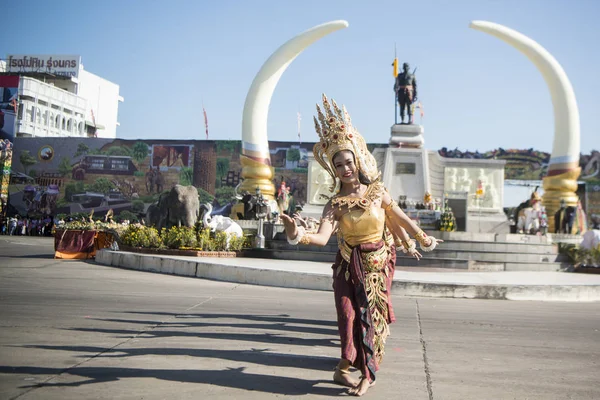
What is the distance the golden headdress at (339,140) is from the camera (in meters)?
4.52

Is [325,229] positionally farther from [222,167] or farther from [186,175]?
[186,175]

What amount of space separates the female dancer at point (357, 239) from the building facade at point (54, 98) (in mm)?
45813

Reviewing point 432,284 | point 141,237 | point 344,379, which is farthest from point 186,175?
point 344,379

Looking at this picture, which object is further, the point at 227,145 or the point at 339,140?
the point at 227,145

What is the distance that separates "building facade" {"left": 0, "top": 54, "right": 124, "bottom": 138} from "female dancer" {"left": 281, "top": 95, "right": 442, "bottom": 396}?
150 ft

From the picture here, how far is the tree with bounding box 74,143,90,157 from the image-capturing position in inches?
1706

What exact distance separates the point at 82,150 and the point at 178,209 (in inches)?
1180

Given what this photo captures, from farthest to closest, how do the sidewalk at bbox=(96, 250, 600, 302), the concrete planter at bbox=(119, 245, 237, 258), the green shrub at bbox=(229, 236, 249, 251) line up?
1. the green shrub at bbox=(229, 236, 249, 251)
2. the concrete planter at bbox=(119, 245, 237, 258)
3. the sidewalk at bbox=(96, 250, 600, 302)

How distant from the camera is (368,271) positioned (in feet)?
14.1

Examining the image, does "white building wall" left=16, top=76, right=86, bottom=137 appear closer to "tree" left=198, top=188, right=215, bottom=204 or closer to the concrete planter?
"tree" left=198, top=188, right=215, bottom=204

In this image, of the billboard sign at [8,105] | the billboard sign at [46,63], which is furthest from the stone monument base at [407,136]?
the billboard sign at [46,63]

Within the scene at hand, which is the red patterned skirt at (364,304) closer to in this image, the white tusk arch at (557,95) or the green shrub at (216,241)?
the green shrub at (216,241)

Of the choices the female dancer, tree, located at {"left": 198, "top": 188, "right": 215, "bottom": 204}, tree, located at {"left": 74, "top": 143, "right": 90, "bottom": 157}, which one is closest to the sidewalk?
the female dancer

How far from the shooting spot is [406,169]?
24.2 metres
